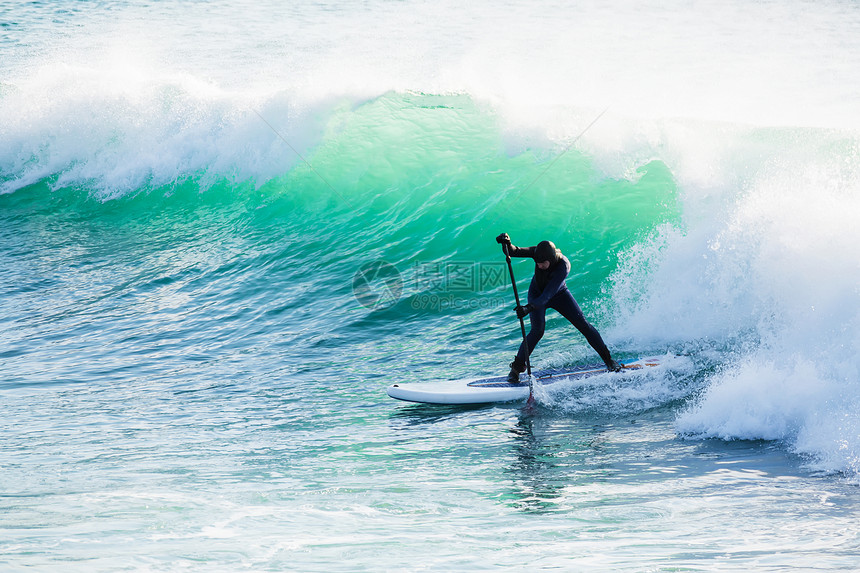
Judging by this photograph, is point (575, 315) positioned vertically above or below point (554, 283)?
below

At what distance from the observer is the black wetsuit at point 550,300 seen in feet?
24.6

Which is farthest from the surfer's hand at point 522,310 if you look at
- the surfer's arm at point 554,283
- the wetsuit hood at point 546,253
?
the wetsuit hood at point 546,253

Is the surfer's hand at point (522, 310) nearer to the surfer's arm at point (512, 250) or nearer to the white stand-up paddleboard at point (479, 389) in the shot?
the surfer's arm at point (512, 250)

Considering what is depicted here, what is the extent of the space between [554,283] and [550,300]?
212 mm

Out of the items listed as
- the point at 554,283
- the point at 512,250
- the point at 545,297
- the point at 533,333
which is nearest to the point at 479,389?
the point at 533,333

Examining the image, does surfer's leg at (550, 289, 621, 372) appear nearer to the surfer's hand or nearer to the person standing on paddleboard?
the person standing on paddleboard

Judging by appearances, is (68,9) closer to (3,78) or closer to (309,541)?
(3,78)

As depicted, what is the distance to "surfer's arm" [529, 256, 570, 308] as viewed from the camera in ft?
24.5

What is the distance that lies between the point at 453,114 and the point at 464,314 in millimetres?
6186

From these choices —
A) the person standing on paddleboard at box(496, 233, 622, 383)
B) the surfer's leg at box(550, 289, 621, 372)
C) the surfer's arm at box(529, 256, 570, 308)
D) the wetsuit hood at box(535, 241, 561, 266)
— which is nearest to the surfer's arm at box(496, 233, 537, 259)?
the person standing on paddleboard at box(496, 233, 622, 383)

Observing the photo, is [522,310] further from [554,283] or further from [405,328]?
[405,328]

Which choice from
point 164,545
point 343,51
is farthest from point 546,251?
point 343,51

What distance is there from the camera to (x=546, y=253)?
7355 millimetres

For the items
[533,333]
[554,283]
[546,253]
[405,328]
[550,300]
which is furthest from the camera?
[405,328]
